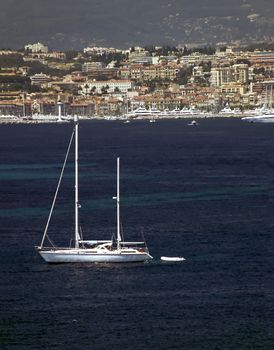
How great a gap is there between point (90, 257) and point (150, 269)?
1.11 metres

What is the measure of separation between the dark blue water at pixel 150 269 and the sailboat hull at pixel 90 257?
0.21 m

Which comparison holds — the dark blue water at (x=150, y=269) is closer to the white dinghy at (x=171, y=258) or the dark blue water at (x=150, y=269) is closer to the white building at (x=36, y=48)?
the white dinghy at (x=171, y=258)

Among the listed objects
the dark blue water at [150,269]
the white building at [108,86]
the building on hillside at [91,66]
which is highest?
the dark blue water at [150,269]

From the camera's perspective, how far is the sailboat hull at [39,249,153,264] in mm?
24312

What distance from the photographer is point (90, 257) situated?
2434cm

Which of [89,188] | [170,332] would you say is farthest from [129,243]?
[89,188]

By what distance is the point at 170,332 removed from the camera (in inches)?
781

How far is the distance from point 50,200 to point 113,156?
789 inches

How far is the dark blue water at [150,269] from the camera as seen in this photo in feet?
65.0

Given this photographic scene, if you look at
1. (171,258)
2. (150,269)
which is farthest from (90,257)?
(171,258)

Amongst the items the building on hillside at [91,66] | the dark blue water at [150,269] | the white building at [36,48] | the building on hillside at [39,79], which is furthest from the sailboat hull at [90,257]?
the white building at [36,48]

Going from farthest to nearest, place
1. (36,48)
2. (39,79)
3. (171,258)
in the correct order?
(36,48)
(39,79)
(171,258)

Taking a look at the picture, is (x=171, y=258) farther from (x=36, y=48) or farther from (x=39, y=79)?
(x=36, y=48)

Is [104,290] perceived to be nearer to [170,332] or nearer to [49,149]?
[170,332]
